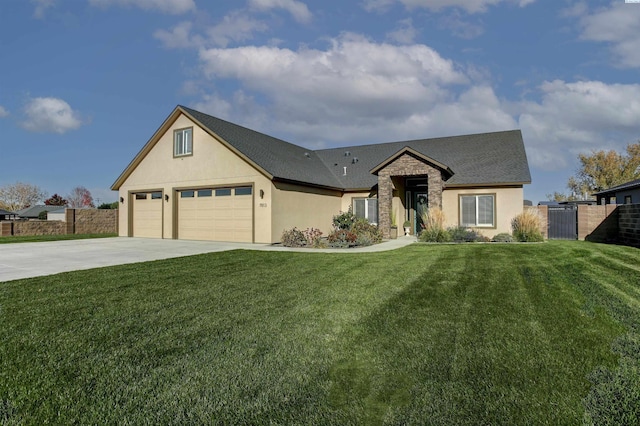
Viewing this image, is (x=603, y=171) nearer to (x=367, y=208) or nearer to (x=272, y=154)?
(x=367, y=208)

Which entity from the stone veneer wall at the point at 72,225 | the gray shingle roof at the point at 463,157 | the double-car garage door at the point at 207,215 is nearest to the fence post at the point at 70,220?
the stone veneer wall at the point at 72,225

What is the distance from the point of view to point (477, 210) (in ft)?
57.8

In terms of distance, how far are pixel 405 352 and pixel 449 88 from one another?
2097cm

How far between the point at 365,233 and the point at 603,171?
134ft

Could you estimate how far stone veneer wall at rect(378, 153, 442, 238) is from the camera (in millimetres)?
17000

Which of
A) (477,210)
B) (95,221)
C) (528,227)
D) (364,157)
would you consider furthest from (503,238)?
(95,221)

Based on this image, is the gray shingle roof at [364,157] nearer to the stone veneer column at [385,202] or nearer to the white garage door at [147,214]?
the stone veneer column at [385,202]

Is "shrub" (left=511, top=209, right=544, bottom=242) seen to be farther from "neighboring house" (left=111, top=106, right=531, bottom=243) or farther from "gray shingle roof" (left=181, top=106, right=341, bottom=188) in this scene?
"gray shingle roof" (left=181, top=106, right=341, bottom=188)

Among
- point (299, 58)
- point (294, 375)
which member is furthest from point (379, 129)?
point (294, 375)

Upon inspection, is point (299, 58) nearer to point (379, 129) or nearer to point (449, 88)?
point (449, 88)

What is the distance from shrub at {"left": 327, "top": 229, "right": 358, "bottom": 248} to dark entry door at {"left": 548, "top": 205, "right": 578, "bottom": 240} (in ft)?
31.5

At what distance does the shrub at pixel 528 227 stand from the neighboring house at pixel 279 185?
5.08 ft

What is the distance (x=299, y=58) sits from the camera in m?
19.9

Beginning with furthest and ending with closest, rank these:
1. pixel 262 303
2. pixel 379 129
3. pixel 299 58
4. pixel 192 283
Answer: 1. pixel 379 129
2. pixel 299 58
3. pixel 192 283
4. pixel 262 303
